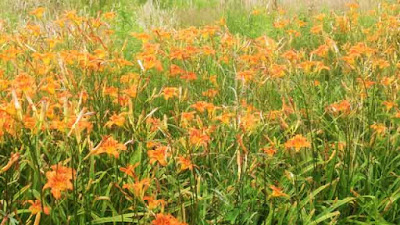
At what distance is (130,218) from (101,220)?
0.35 feet

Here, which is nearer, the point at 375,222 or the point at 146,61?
the point at 375,222

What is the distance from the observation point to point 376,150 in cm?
254

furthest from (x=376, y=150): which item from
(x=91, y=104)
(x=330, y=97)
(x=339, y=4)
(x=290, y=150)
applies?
(x=339, y=4)

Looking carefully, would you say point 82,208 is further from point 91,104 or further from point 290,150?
point 290,150

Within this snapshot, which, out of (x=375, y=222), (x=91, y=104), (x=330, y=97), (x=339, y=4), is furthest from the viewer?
(x=339, y=4)

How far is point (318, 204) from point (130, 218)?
0.80 meters

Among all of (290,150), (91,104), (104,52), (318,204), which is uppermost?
(104,52)

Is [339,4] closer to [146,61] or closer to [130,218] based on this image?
[146,61]

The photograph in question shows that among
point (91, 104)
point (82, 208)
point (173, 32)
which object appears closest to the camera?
point (82, 208)

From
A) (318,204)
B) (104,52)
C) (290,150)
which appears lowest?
(318,204)

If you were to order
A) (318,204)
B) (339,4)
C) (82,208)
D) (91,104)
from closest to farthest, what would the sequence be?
(82,208) < (318,204) < (91,104) < (339,4)

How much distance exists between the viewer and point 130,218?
1.89 metres

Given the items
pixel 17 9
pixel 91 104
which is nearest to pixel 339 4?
pixel 17 9

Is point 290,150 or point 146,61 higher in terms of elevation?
point 146,61
